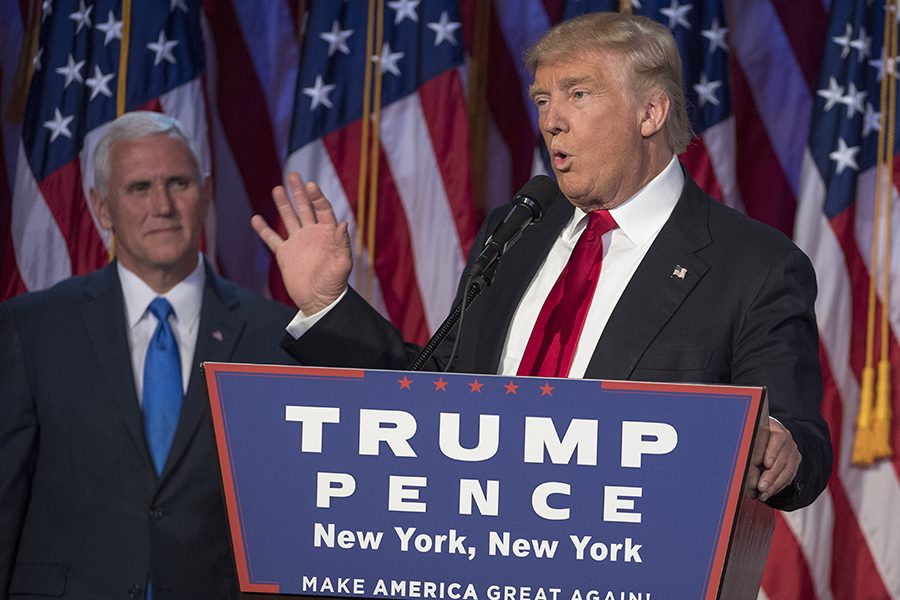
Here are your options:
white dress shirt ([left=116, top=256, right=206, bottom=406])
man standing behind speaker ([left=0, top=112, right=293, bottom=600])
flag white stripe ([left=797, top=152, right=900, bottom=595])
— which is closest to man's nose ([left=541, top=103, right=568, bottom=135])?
man standing behind speaker ([left=0, top=112, right=293, bottom=600])

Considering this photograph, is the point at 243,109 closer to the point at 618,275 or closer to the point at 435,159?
the point at 435,159

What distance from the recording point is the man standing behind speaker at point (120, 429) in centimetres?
256

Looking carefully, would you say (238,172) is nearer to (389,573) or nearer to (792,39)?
(792,39)

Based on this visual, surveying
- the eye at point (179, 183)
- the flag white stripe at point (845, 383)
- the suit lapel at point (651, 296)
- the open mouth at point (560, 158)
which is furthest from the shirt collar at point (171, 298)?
the flag white stripe at point (845, 383)

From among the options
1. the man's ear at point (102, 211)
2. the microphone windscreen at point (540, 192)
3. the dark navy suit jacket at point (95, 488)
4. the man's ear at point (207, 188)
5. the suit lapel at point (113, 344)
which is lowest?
the dark navy suit jacket at point (95, 488)

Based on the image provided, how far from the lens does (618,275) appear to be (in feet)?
6.02

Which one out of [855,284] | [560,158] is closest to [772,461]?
[560,158]

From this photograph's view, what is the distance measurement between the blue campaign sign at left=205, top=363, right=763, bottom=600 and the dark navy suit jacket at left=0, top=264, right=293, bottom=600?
1223 millimetres

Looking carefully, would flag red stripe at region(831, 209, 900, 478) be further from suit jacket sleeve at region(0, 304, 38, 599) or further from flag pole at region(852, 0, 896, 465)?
suit jacket sleeve at region(0, 304, 38, 599)

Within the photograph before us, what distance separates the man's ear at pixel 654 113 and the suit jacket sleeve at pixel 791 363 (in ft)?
0.95

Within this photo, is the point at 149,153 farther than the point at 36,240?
No

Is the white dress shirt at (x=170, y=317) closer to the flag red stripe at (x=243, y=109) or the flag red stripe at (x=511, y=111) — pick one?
the flag red stripe at (x=243, y=109)

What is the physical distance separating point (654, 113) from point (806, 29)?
202 cm

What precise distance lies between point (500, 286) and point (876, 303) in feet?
6.14
